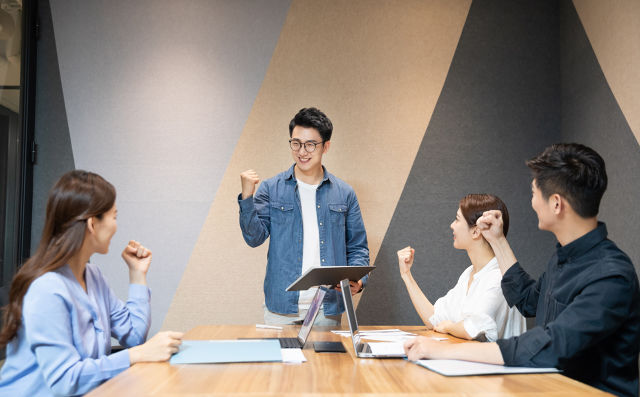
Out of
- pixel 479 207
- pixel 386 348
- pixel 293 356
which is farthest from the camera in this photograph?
pixel 479 207

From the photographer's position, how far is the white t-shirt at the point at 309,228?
2633 millimetres

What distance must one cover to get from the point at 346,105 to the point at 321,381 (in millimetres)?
2435

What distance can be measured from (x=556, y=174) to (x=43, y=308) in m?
1.50

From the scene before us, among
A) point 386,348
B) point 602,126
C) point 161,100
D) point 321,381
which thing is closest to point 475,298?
point 386,348

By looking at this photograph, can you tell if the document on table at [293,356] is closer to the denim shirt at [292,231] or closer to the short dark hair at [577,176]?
the denim shirt at [292,231]

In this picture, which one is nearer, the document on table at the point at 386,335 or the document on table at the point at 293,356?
the document on table at the point at 293,356

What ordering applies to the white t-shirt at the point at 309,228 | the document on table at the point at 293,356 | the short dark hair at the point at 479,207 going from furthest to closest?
1. the white t-shirt at the point at 309,228
2. the short dark hair at the point at 479,207
3. the document on table at the point at 293,356

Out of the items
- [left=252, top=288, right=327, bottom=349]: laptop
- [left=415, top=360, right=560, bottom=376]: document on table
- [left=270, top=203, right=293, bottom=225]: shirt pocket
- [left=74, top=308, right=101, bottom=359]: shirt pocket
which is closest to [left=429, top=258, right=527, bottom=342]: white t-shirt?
[left=415, top=360, right=560, bottom=376]: document on table

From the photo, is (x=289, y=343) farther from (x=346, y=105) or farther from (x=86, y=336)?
(x=346, y=105)

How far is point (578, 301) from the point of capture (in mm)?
1405

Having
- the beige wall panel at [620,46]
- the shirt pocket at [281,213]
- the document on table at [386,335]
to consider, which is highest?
the beige wall panel at [620,46]

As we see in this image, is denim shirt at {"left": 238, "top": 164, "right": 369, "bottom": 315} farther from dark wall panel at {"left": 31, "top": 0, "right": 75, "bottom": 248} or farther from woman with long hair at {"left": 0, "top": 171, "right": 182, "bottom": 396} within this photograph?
dark wall panel at {"left": 31, "top": 0, "right": 75, "bottom": 248}

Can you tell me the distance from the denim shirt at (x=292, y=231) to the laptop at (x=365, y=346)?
27.7 inches

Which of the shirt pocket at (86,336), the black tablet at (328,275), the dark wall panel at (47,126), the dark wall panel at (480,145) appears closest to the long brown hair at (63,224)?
the shirt pocket at (86,336)
